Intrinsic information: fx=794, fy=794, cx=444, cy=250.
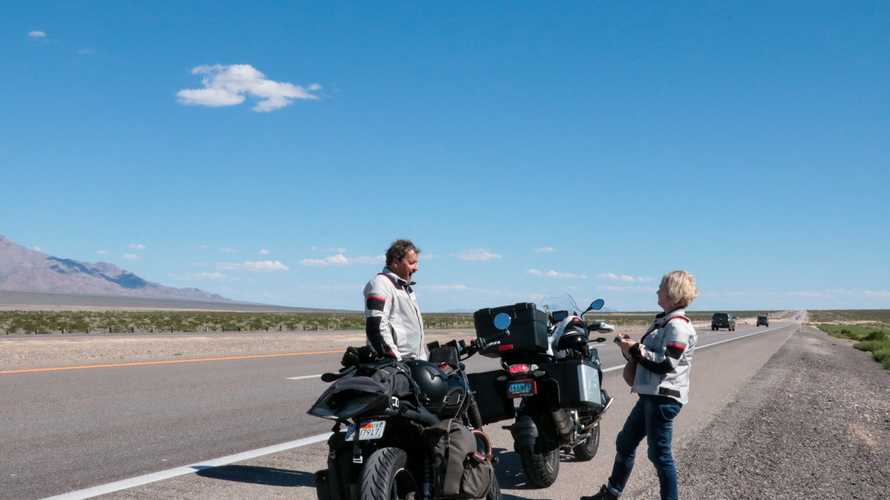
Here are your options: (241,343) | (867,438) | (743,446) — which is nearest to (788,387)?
(867,438)

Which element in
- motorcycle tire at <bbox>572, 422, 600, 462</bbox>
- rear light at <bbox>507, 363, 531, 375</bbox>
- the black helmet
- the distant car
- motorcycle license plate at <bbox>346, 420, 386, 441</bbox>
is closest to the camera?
motorcycle license plate at <bbox>346, 420, 386, 441</bbox>

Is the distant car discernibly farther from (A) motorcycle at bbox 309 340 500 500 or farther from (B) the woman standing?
(A) motorcycle at bbox 309 340 500 500

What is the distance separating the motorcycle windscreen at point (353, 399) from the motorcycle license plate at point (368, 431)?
0.07m

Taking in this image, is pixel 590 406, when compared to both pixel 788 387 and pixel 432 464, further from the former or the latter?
pixel 788 387

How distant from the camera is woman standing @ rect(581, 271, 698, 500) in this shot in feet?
16.5

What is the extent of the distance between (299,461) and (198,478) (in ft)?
3.51

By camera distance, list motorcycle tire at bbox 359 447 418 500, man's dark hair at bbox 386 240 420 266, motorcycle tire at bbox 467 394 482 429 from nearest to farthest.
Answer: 1. motorcycle tire at bbox 359 447 418 500
2. motorcycle tire at bbox 467 394 482 429
3. man's dark hair at bbox 386 240 420 266

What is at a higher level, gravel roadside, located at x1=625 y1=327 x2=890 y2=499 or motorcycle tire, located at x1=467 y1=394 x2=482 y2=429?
motorcycle tire, located at x1=467 y1=394 x2=482 y2=429

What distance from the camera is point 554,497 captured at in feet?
19.5

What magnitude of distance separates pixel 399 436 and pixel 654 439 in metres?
1.82

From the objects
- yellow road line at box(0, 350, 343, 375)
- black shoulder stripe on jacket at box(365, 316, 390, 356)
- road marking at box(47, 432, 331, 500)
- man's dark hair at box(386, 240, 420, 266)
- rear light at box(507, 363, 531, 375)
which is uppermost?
man's dark hair at box(386, 240, 420, 266)

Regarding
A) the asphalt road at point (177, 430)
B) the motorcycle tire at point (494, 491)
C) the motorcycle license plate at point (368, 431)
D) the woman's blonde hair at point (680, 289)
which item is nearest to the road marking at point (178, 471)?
the asphalt road at point (177, 430)

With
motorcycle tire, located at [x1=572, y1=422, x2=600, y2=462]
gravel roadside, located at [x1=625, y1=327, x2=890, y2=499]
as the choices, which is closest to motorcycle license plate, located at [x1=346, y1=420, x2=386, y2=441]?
gravel roadside, located at [x1=625, y1=327, x2=890, y2=499]

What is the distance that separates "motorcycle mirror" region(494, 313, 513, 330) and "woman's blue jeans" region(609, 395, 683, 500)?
3.62 feet
